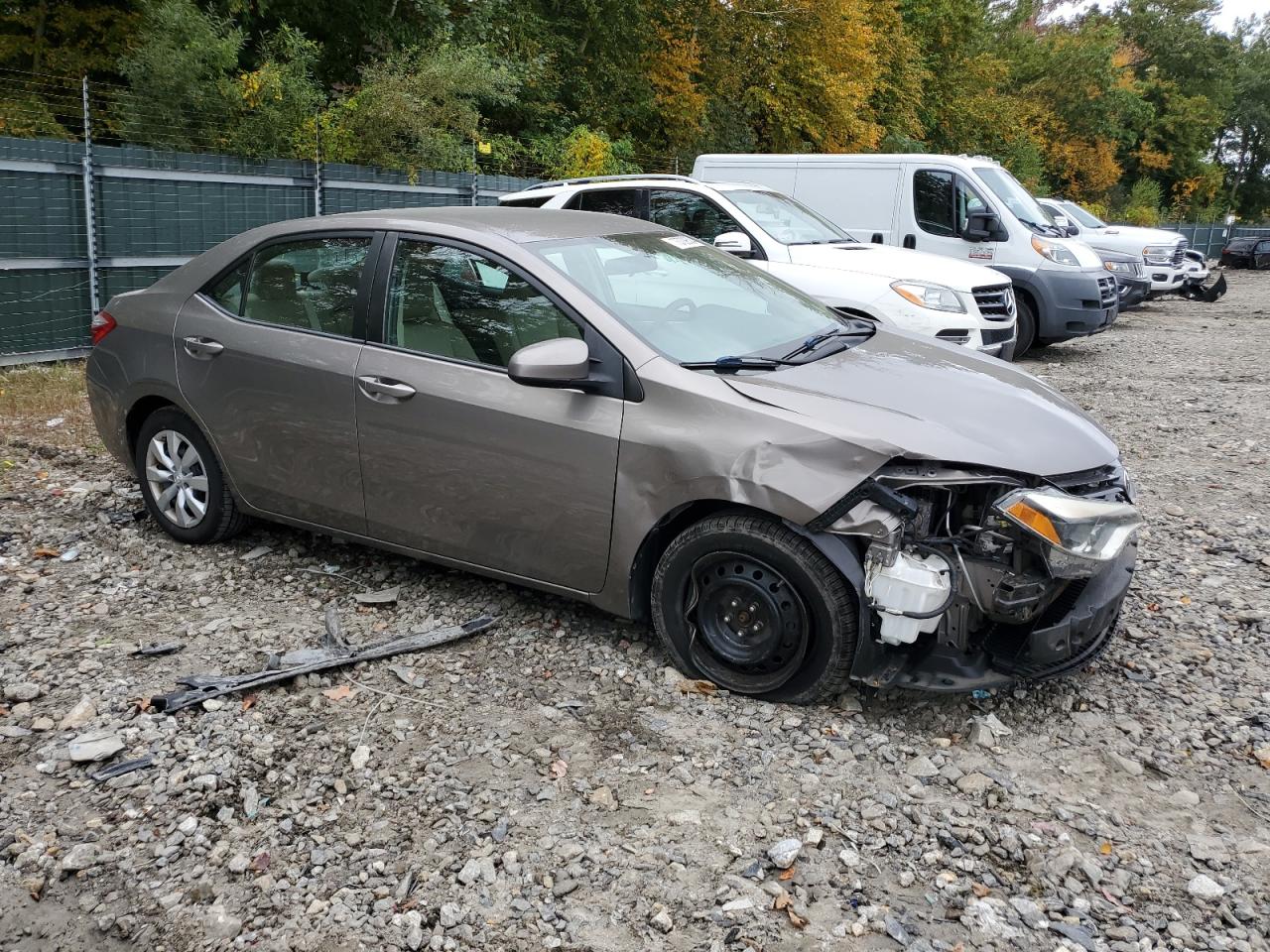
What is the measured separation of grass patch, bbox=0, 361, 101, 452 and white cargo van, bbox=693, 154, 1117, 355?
8101 millimetres

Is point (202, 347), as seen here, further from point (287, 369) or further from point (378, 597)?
point (378, 597)

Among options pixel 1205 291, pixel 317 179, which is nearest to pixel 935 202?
pixel 317 179

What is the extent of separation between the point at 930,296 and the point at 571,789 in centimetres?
666

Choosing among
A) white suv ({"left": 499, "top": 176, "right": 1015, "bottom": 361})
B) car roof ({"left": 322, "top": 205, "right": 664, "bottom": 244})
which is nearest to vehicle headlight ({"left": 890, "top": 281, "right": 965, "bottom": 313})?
white suv ({"left": 499, "top": 176, "right": 1015, "bottom": 361})

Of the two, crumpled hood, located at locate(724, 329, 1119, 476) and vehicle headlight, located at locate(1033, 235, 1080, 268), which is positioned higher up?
vehicle headlight, located at locate(1033, 235, 1080, 268)

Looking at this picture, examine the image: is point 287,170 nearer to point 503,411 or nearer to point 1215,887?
point 503,411

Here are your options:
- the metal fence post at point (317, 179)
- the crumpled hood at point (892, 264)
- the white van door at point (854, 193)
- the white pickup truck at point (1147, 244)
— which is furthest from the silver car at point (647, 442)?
the white pickup truck at point (1147, 244)

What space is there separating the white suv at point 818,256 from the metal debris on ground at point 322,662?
5.11 m

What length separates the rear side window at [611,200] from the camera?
9797 millimetres

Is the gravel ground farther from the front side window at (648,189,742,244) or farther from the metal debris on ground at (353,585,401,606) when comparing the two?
the front side window at (648,189,742,244)

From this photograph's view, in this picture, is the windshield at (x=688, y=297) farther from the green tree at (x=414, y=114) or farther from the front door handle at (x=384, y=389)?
the green tree at (x=414, y=114)

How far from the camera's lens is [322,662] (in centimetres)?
418

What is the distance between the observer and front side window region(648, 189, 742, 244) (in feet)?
31.4

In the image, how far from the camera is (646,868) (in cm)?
305
